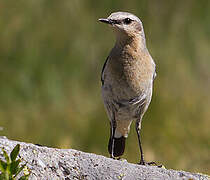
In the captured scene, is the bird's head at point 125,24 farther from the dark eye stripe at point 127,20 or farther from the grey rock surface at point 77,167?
the grey rock surface at point 77,167

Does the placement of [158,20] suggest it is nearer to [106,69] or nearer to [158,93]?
[158,93]

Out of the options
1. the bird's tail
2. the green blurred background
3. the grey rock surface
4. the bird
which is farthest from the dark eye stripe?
the green blurred background

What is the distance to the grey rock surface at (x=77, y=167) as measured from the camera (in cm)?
411

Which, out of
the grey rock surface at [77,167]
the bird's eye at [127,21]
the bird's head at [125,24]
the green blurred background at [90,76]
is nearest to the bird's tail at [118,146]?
the green blurred background at [90,76]

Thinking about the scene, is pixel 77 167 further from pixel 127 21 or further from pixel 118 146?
pixel 118 146

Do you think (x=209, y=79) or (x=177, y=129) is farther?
(x=209, y=79)

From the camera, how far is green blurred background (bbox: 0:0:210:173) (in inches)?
314

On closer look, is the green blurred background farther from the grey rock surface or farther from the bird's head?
the grey rock surface

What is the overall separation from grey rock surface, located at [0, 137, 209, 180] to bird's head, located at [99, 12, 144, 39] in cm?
185

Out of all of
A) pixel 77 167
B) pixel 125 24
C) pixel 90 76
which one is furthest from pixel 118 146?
pixel 77 167

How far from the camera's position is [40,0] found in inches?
372

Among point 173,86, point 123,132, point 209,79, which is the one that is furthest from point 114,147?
point 209,79

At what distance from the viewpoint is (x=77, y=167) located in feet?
13.8

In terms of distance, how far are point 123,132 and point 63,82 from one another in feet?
6.89
